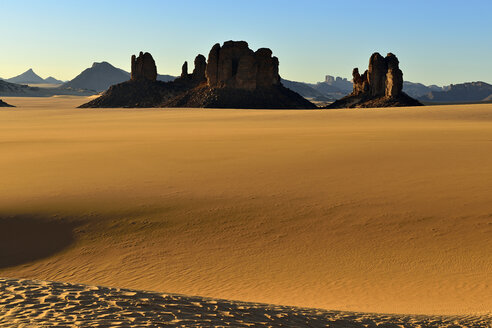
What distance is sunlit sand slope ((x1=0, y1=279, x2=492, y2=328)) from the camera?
212 inches

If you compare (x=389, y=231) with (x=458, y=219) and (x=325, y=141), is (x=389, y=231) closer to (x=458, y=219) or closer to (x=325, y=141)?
(x=458, y=219)

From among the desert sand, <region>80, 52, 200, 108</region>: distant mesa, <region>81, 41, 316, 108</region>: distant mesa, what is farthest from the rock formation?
Result: the desert sand

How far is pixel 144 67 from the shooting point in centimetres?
10062

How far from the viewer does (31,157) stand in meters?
20.7

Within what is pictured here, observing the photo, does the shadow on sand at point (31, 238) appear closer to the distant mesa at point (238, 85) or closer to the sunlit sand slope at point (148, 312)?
the sunlit sand slope at point (148, 312)

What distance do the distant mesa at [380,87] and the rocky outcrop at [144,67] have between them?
124 feet

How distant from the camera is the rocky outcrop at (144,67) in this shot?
100 meters

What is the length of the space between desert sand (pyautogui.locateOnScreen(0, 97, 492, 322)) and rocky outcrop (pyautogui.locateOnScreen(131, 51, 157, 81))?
278ft

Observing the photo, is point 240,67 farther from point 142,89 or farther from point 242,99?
point 142,89

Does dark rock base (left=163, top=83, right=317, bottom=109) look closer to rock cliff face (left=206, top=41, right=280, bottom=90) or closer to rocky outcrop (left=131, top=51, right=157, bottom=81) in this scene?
rock cliff face (left=206, top=41, right=280, bottom=90)

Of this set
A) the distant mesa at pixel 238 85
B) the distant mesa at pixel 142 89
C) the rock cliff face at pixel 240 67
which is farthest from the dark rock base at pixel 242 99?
the distant mesa at pixel 142 89

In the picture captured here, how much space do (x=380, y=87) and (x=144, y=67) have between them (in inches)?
1813

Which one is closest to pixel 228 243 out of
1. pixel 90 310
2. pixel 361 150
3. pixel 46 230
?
pixel 46 230

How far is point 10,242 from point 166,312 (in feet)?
20.4
